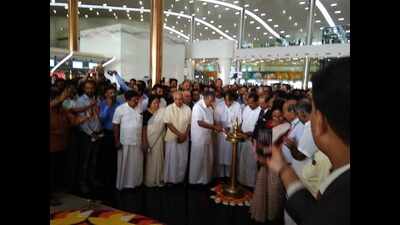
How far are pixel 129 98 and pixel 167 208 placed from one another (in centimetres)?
146

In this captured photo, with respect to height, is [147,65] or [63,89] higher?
[147,65]

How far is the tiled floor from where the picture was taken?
146 inches

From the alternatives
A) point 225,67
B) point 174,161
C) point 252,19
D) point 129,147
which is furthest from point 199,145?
point 252,19

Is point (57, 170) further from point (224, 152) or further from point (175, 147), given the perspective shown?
point (224, 152)

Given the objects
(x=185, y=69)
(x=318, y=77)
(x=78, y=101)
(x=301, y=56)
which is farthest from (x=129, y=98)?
(x=185, y=69)

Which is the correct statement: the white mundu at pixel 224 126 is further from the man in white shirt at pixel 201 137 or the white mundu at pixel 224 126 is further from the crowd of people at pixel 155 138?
the man in white shirt at pixel 201 137

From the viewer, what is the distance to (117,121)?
444 centimetres

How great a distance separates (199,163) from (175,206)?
3.04 feet

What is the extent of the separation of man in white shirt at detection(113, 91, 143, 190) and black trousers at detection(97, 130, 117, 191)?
194 mm

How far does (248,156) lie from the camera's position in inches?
194

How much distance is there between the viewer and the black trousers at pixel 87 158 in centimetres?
438

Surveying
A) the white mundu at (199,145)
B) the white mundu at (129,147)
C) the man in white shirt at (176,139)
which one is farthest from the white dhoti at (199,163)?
the white mundu at (129,147)

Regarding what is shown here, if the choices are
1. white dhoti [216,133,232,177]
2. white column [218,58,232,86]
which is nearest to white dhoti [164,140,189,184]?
white dhoti [216,133,232,177]

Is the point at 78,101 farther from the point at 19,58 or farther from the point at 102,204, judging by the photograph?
the point at 19,58
